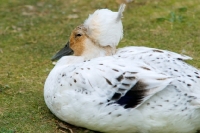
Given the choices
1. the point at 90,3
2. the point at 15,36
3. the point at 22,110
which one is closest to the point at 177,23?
the point at 90,3

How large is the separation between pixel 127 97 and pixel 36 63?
107 inches

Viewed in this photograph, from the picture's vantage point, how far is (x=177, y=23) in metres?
8.95

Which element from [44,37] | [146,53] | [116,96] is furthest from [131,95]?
[44,37]

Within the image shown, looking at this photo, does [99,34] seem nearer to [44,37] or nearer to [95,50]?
[95,50]

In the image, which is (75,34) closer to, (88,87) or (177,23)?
(88,87)

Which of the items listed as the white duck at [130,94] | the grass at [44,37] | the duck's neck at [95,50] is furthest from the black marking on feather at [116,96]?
the duck's neck at [95,50]

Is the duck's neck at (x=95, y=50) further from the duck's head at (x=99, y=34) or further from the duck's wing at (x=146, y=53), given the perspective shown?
the duck's wing at (x=146, y=53)

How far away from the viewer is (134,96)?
5027mm

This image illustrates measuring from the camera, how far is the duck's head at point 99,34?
5.73 m

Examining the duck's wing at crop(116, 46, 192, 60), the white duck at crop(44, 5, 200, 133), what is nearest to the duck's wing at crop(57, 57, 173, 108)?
the white duck at crop(44, 5, 200, 133)

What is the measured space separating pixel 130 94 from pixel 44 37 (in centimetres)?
384

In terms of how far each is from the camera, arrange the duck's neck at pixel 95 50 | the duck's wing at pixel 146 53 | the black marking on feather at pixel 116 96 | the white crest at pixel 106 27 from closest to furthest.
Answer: the black marking on feather at pixel 116 96
the duck's wing at pixel 146 53
the white crest at pixel 106 27
the duck's neck at pixel 95 50

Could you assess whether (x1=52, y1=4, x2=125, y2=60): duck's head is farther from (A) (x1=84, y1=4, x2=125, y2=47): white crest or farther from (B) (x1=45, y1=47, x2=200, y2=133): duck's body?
(B) (x1=45, y1=47, x2=200, y2=133): duck's body

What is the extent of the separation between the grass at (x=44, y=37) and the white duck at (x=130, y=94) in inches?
13.5
